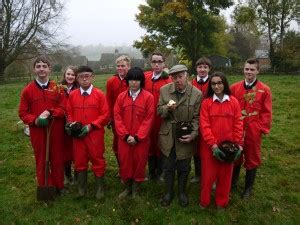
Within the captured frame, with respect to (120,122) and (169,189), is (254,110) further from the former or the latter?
(120,122)

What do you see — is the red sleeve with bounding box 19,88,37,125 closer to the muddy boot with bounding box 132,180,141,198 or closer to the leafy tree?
the muddy boot with bounding box 132,180,141,198

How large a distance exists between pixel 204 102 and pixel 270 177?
2.81 m

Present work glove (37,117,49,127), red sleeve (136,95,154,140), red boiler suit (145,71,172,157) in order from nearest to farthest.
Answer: work glove (37,117,49,127) < red sleeve (136,95,154,140) < red boiler suit (145,71,172,157)

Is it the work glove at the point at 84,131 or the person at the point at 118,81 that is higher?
the person at the point at 118,81

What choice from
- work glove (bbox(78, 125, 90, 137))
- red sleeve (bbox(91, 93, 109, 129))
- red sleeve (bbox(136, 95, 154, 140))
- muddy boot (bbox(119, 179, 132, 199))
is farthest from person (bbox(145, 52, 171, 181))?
work glove (bbox(78, 125, 90, 137))

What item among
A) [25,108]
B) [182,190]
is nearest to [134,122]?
[182,190]

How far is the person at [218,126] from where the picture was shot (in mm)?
5324

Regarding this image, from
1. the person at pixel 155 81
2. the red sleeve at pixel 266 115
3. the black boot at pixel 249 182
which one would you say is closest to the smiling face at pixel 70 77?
the person at pixel 155 81

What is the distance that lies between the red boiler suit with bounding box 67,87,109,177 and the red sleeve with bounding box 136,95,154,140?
628mm

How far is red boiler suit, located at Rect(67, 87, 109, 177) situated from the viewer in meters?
5.79

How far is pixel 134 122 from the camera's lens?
581cm

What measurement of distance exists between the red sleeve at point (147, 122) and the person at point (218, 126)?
2.82ft

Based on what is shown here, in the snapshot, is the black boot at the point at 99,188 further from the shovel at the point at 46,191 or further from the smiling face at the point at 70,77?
the smiling face at the point at 70,77

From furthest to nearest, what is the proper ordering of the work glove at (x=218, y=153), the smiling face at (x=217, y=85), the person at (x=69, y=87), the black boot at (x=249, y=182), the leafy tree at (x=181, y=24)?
1. the leafy tree at (x=181, y=24)
2. the person at (x=69, y=87)
3. the black boot at (x=249, y=182)
4. the smiling face at (x=217, y=85)
5. the work glove at (x=218, y=153)
